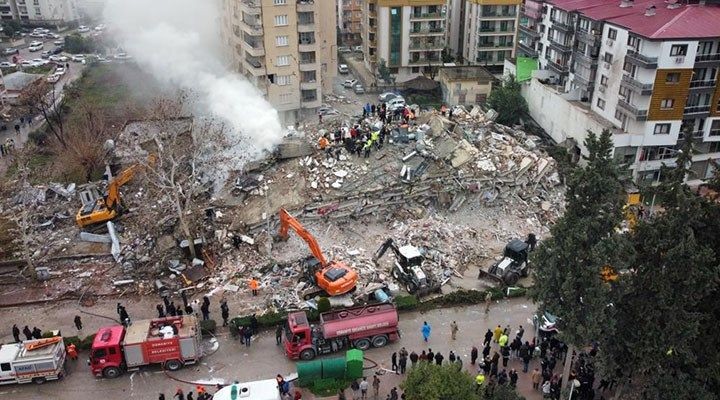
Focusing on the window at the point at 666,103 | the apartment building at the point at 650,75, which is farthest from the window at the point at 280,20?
the window at the point at 666,103

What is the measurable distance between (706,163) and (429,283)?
24102mm

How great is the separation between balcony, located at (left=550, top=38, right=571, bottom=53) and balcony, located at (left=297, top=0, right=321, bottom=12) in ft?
65.5

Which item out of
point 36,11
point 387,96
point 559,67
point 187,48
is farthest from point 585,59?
point 36,11

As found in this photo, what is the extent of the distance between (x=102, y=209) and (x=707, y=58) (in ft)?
122

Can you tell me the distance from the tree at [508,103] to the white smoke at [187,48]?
62.5 feet

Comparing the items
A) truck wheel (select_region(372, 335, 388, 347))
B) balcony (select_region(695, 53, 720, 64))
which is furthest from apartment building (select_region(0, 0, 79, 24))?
balcony (select_region(695, 53, 720, 64))

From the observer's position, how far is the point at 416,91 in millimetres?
63000

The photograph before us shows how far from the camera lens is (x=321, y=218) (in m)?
32.9

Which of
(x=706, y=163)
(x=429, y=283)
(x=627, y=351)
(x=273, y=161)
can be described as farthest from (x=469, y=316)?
(x=706, y=163)

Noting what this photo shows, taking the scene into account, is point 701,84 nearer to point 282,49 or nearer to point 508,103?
point 508,103

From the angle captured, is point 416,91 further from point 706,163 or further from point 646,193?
point 646,193

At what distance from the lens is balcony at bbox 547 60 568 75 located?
1831 inches

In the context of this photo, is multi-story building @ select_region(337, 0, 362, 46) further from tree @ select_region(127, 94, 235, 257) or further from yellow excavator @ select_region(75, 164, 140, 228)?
yellow excavator @ select_region(75, 164, 140, 228)

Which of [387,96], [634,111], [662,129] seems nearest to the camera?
[634,111]
